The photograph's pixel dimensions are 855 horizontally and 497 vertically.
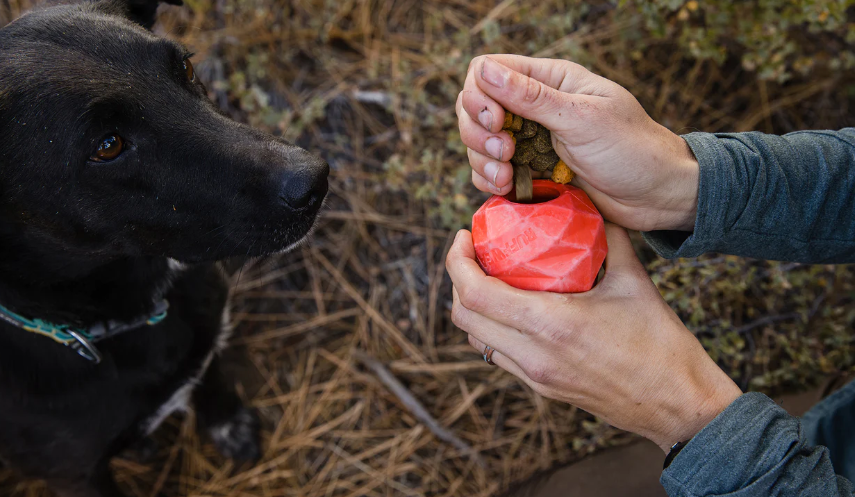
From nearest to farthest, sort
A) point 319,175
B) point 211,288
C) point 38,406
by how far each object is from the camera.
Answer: point 319,175
point 38,406
point 211,288

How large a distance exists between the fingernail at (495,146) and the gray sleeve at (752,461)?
81 centimetres

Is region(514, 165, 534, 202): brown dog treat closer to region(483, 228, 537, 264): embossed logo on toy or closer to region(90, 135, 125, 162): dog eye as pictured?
region(483, 228, 537, 264): embossed logo on toy

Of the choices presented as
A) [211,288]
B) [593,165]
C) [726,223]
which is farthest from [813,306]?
[211,288]

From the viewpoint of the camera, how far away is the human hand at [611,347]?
132 cm

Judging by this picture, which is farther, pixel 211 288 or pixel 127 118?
pixel 211 288

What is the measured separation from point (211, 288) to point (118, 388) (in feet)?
1.66

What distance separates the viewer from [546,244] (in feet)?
4.31

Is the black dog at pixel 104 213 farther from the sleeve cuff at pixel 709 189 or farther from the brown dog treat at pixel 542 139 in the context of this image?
the sleeve cuff at pixel 709 189

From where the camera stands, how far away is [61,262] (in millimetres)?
1724

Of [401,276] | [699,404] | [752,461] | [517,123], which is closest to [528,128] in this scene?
[517,123]

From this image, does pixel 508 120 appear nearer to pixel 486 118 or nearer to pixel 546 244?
pixel 486 118

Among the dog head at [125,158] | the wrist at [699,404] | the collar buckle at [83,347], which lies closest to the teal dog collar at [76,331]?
the collar buckle at [83,347]

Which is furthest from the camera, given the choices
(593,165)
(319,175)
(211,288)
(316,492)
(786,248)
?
(316,492)

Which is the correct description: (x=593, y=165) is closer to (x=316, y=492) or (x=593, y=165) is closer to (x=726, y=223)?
(x=726, y=223)
